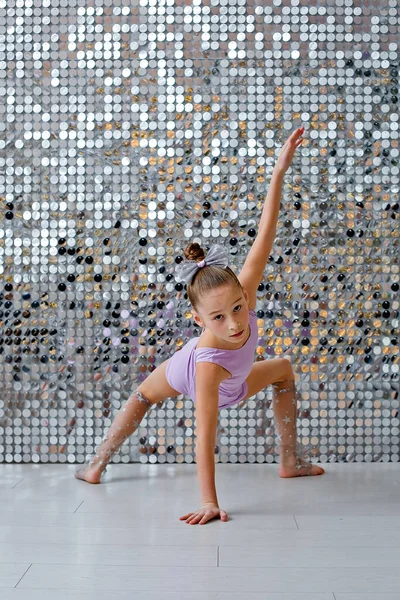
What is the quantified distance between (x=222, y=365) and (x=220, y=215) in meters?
0.64

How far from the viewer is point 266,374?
198 centimetres

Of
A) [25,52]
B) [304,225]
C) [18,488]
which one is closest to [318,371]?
[304,225]

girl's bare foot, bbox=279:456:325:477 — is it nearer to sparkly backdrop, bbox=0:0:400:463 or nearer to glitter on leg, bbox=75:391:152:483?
sparkly backdrop, bbox=0:0:400:463

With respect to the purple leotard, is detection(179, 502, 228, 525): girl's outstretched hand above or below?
below

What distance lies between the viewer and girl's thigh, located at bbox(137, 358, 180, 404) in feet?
6.46

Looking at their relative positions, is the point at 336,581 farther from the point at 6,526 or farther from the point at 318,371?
the point at 318,371

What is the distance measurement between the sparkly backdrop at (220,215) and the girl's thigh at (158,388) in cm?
24

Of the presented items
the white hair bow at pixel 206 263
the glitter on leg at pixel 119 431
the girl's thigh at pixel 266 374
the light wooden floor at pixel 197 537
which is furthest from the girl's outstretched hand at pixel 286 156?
the light wooden floor at pixel 197 537

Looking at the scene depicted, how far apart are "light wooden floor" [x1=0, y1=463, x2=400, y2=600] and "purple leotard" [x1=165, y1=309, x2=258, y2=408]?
26 cm

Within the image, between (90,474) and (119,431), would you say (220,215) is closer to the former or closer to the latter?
(119,431)

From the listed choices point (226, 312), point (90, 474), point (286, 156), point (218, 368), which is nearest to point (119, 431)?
point (90, 474)

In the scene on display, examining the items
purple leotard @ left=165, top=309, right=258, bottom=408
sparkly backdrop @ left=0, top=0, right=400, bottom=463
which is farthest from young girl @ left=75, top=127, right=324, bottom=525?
sparkly backdrop @ left=0, top=0, right=400, bottom=463

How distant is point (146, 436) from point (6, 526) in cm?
71

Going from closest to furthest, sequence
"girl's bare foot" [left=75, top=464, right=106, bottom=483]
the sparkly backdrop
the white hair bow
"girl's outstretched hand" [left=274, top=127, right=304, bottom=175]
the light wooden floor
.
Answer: the light wooden floor → the white hair bow → "girl's outstretched hand" [left=274, top=127, right=304, bottom=175] → "girl's bare foot" [left=75, top=464, right=106, bottom=483] → the sparkly backdrop
